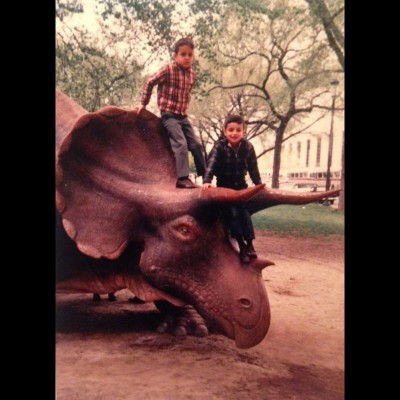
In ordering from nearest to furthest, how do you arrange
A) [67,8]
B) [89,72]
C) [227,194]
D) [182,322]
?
[227,194], [182,322], [67,8], [89,72]

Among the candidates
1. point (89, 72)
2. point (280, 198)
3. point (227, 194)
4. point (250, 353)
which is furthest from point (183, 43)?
point (250, 353)

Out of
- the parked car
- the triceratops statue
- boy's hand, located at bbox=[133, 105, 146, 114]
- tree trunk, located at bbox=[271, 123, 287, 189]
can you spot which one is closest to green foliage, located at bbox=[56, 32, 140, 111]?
the triceratops statue

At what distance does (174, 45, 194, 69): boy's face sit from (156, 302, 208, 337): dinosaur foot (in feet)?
6.56

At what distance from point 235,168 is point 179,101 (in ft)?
2.36

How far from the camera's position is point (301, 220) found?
4.57 metres

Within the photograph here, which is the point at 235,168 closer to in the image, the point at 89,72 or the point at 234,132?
the point at 234,132

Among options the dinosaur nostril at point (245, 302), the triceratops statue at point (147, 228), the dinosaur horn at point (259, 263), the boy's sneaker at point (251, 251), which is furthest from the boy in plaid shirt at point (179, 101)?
the dinosaur nostril at point (245, 302)

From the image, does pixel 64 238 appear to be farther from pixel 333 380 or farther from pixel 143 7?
pixel 333 380

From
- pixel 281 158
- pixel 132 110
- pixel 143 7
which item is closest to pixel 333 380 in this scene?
pixel 281 158

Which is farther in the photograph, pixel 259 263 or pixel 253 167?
pixel 253 167

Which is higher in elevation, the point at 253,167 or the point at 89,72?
the point at 89,72

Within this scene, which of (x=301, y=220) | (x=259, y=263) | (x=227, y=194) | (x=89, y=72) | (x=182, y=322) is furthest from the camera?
(x=89, y=72)

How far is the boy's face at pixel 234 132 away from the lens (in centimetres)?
431

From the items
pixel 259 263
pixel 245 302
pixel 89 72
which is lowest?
pixel 245 302
